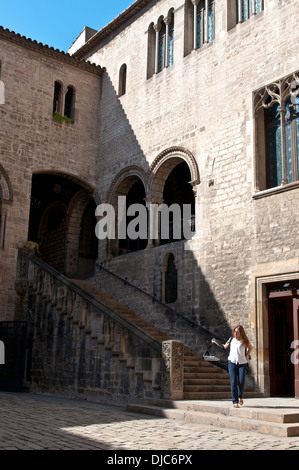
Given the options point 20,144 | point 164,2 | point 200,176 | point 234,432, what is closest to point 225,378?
point 234,432

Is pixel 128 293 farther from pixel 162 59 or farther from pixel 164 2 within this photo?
pixel 164 2

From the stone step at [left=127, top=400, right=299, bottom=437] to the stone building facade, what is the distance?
3.45 metres

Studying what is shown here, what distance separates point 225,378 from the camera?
38.8 feet

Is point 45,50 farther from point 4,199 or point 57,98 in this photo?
point 4,199

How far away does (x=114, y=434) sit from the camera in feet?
22.2

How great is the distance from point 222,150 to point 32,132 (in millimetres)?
7269

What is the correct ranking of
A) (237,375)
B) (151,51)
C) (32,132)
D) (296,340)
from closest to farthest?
(237,375) → (296,340) → (32,132) → (151,51)

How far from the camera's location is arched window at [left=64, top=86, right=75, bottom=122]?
19641 mm

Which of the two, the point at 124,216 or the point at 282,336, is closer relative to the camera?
the point at 282,336

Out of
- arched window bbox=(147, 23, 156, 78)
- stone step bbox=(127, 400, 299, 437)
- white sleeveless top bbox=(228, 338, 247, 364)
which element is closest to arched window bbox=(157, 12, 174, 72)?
arched window bbox=(147, 23, 156, 78)

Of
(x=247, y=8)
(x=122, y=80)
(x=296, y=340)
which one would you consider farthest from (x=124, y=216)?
(x=296, y=340)

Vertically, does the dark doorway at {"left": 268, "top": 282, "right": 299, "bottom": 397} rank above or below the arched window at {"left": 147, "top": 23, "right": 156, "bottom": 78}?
below

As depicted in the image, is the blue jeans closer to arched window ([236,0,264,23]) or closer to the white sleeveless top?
the white sleeveless top

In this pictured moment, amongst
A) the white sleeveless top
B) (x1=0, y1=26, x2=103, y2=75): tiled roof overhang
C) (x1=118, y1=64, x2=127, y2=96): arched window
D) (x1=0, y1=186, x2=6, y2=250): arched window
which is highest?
(x1=0, y1=26, x2=103, y2=75): tiled roof overhang
